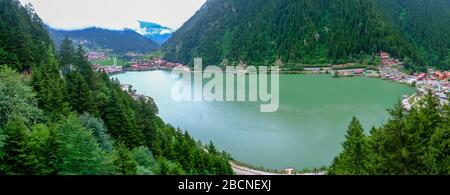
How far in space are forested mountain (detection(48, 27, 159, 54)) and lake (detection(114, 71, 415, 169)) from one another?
3575 cm

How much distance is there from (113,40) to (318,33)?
112ft

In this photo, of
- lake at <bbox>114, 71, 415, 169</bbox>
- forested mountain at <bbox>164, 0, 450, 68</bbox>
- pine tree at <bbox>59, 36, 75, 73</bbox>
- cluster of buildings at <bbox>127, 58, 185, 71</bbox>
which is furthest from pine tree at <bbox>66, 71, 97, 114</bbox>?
cluster of buildings at <bbox>127, 58, 185, 71</bbox>

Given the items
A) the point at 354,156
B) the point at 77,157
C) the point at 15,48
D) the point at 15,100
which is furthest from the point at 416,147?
the point at 15,48

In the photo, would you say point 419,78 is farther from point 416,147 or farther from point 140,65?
point 140,65

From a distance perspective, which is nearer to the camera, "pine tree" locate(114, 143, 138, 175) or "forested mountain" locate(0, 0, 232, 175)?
"forested mountain" locate(0, 0, 232, 175)

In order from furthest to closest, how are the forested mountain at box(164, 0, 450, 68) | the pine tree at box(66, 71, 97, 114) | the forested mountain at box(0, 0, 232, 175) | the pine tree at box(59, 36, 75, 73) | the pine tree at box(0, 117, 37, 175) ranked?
the forested mountain at box(164, 0, 450, 68)
the pine tree at box(59, 36, 75, 73)
the pine tree at box(66, 71, 97, 114)
the forested mountain at box(0, 0, 232, 175)
the pine tree at box(0, 117, 37, 175)

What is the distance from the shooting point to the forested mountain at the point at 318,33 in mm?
47125

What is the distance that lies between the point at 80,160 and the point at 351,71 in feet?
127

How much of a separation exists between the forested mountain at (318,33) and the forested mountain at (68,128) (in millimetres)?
38510

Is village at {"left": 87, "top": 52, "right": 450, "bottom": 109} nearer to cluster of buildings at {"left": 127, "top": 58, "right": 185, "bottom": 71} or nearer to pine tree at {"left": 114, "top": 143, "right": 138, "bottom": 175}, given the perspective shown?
cluster of buildings at {"left": 127, "top": 58, "right": 185, "bottom": 71}

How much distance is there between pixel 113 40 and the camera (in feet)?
221

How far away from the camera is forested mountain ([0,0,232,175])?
4027 mm

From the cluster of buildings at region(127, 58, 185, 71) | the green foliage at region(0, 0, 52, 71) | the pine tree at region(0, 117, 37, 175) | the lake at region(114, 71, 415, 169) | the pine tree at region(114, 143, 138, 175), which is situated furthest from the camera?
the cluster of buildings at region(127, 58, 185, 71)

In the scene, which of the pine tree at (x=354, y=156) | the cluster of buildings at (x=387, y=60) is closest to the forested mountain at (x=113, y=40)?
the cluster of buildings at (x=387, y=60)
